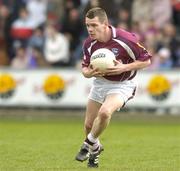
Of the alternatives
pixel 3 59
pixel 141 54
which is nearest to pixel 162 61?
pixel 3 59

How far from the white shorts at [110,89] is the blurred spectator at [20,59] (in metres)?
12.1

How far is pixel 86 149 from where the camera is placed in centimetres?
1127

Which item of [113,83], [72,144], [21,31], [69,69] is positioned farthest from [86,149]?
[21,31]

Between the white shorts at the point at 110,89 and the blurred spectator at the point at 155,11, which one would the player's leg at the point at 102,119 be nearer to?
the white shorts at the point at 110,89

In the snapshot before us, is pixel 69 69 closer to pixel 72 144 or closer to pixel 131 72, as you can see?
pixel 72 144

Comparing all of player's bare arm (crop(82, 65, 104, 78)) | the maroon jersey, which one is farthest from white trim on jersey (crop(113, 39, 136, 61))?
player's bare arm (crop(82, 65, 104, 78))

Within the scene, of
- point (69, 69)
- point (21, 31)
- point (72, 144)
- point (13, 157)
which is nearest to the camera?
point (13, 157)

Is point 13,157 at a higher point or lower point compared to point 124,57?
lower

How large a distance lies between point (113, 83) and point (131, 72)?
1.03 ft

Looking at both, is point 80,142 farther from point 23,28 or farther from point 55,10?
point 55,10

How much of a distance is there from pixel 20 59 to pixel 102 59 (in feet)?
42.4

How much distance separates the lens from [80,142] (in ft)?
51.9

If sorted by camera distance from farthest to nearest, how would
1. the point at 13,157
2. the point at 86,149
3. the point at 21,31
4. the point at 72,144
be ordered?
the point at 21,31, the point at 72,144, the point at 13,157, the point at 86,149

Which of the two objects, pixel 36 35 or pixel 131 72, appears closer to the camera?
pixel 131 72
